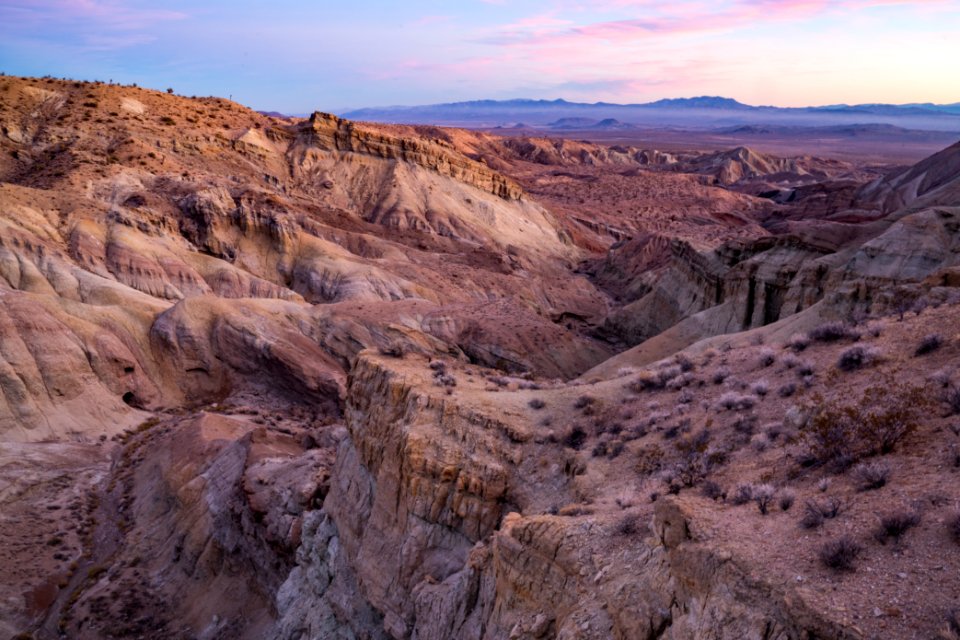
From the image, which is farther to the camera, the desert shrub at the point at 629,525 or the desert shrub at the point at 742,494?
the desert shrub at the point at 629,525

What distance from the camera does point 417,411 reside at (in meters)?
14.0

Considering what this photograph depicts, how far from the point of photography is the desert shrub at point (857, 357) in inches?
407

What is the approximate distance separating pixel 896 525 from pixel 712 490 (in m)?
2.41

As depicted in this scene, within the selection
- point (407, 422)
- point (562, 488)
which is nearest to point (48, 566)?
point (407, 422)

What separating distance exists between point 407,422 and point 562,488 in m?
3.86

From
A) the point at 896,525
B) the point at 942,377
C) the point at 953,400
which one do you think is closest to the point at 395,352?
the point at 942,377

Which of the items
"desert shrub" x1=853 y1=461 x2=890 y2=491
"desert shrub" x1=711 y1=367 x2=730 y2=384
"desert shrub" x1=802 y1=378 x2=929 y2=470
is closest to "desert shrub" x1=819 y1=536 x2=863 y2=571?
"desert shrub" x1=853 y1=461 x2=890 y2=491

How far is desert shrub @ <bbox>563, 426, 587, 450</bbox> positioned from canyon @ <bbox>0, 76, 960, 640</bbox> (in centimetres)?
7

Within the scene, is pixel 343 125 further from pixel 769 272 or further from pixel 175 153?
pixel 769 272

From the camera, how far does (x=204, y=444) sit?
79.9 feet

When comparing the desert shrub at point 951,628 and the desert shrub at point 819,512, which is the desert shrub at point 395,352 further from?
the desert shrub at point 951,628

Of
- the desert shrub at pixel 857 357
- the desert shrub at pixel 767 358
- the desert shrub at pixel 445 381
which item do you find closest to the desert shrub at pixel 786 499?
the desert shrub at pixel 857 357

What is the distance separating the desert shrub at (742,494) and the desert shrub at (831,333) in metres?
5.26

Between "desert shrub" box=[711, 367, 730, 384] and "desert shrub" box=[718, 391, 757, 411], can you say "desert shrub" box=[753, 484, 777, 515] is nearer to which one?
"desert shrub" box=[718, 391, 757, 411]
